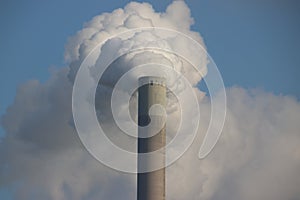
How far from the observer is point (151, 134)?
64812 mm

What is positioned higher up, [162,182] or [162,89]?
[162,89]

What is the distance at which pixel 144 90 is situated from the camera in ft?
218

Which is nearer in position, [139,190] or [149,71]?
[139,190]

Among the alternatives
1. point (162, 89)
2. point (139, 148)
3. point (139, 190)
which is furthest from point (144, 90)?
point (139, 190)

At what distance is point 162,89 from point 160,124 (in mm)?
3678

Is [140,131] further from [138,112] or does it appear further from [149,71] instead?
[149,71]

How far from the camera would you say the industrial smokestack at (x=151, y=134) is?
62750 mm

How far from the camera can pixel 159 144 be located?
6469 centimetres

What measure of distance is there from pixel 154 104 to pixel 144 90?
1.97m

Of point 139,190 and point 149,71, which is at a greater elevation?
point 149,71

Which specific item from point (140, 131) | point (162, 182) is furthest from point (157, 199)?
point (140, 131)

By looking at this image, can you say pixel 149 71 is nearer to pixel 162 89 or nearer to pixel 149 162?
pixel 162 89

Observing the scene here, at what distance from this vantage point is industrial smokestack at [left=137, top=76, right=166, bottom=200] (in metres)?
62.8

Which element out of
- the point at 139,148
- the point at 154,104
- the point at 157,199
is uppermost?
the point at 154,104
